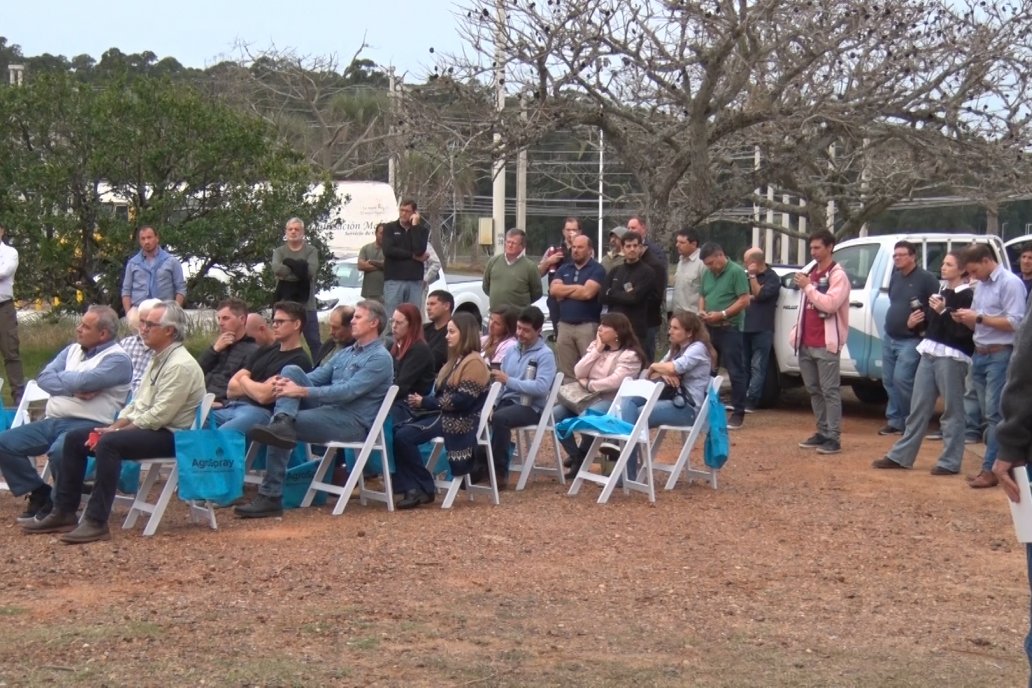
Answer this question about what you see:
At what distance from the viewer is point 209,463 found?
8047 millimetres

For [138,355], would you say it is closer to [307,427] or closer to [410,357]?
[307,427]

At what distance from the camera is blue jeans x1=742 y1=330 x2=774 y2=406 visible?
14.3 m

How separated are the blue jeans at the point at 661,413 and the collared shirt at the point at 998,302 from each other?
227 centimetres

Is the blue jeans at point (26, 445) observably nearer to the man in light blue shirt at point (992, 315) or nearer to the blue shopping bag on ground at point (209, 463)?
the blue shopping bag on ground at point (209, 463)

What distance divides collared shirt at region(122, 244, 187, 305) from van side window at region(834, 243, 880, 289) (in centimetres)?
655

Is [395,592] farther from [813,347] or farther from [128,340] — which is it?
[813,347]

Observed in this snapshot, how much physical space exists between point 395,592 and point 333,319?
3.16m

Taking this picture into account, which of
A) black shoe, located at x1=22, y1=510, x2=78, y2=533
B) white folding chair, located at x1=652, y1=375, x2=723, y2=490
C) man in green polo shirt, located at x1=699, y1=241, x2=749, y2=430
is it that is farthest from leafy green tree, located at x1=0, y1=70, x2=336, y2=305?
black shoe, located at x1=22, y1=510, x2=78, y2=533

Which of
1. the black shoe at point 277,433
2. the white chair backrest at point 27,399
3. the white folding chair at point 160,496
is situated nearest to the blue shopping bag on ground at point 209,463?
the white folding chair at point 160,496

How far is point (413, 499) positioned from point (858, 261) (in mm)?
6718

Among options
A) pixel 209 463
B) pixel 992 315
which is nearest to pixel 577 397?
pixel 992 315

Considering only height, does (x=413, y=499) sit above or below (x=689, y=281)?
below

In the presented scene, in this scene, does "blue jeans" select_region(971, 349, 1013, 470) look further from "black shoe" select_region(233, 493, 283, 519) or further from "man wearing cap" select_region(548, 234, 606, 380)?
"black shoe" select_region(233, 493, 283, 519)

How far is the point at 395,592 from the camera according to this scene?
22.5ft
